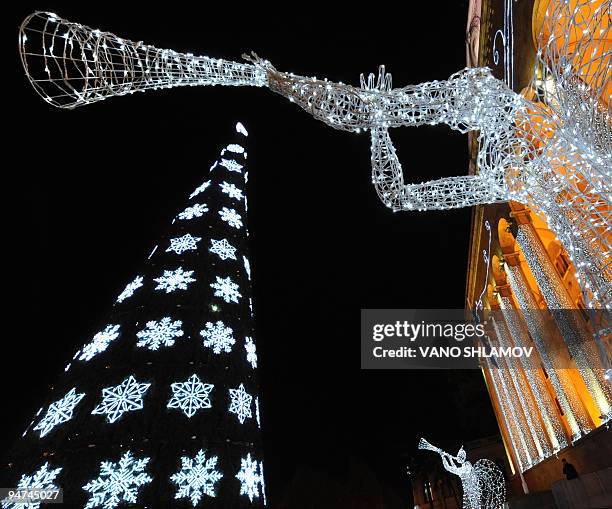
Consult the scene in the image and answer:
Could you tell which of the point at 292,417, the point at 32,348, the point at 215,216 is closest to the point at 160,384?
the point at 215,216

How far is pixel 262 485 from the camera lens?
3670 mm

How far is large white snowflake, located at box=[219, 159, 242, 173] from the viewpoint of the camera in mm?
6446

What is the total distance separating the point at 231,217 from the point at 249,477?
3.38 meters

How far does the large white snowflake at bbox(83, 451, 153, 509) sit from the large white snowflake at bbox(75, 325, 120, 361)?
1.19 metres

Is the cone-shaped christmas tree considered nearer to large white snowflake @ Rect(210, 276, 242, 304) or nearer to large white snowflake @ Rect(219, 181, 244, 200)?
large white snowflake @ Rect(210, 276, 242, 304)

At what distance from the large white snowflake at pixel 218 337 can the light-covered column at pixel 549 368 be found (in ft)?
30.3

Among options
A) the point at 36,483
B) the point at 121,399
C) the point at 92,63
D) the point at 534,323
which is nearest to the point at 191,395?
the point at 121,399

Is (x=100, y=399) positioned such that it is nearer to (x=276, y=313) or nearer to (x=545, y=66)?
(x=545, y=66)

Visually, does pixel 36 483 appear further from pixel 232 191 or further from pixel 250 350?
pixel 232 191

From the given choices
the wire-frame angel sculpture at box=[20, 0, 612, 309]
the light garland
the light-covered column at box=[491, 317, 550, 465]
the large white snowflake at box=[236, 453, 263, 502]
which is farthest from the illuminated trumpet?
the light garland

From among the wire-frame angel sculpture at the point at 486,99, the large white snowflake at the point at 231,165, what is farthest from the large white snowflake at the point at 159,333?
the large white snowflake at the point at 231,165

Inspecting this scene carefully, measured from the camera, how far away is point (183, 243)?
4.93 meters

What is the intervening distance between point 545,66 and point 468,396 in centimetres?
2492

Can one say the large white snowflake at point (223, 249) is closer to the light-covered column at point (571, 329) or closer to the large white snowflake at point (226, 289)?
the large white snowflake at point (226, 289)
